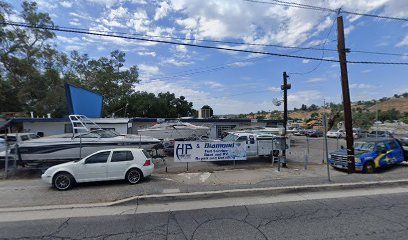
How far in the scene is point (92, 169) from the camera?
32.9 ft

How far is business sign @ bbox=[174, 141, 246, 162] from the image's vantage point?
520 inches

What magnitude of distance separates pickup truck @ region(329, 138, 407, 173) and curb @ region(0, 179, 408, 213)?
9.61 feet

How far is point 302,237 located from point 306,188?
3988 mm

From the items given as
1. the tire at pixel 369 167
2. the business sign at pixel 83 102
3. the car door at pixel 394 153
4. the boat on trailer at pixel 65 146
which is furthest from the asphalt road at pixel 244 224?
the business sign at pixel 83 102

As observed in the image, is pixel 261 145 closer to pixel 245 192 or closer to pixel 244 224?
pixel 245 192

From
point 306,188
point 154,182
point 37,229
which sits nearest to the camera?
point 37,229

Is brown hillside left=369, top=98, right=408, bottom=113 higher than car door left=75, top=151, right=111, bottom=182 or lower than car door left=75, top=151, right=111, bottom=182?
higher

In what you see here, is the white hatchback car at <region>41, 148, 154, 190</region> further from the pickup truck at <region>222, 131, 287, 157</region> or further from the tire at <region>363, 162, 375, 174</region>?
the tire at <region>363, 162, 375, 174</region>

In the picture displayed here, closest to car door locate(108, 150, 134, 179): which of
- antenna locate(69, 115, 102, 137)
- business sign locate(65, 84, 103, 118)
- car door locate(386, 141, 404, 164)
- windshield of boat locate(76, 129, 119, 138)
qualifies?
windshield of boat locate(76, 129, 119, 138)

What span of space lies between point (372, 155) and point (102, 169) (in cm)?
1199

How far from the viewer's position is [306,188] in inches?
355

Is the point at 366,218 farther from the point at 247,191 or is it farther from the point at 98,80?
the point at 98,80

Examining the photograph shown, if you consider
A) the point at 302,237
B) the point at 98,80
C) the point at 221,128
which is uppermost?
the point at 98,80

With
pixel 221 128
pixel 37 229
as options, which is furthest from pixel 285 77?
pixel 37 229
